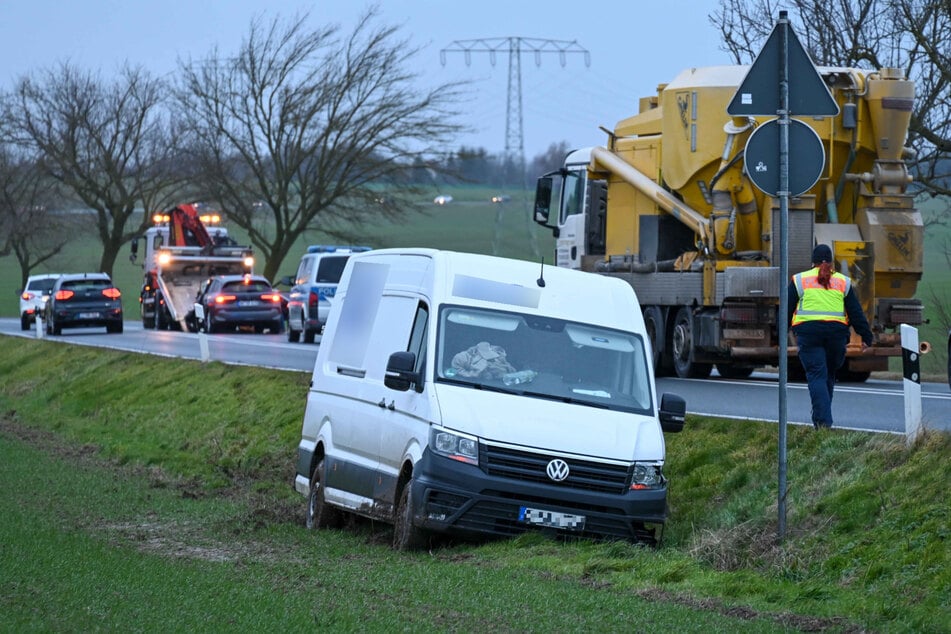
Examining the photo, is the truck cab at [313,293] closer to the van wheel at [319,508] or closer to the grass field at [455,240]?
the grass field at [455,240]

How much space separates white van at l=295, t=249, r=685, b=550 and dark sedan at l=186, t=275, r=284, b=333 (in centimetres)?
3272

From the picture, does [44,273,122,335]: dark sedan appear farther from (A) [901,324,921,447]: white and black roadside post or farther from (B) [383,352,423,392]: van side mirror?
(A) [901,324,921,447]: white and black roadside post

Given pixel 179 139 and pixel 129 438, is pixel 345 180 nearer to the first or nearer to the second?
pixel 179 139

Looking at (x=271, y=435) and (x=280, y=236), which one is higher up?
(x=280, y=236)

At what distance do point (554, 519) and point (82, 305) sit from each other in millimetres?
38687

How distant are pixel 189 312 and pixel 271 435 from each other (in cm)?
3130

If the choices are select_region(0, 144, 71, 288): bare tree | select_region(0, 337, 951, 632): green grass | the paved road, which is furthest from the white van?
select_region(0, 144, 71, 288): bare tree

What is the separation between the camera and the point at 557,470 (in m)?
10.3

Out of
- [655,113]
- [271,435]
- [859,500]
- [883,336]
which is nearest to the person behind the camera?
[859,500]

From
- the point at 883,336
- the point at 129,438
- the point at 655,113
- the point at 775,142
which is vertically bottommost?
the point at 129,438

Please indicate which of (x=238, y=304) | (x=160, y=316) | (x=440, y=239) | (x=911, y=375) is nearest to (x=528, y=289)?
(x=911, y=375)

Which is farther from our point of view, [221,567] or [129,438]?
[129,438]

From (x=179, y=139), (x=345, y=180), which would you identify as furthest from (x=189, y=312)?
(x=179, y=139)

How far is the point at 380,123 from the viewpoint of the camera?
191ft
